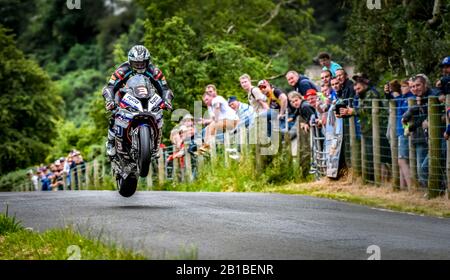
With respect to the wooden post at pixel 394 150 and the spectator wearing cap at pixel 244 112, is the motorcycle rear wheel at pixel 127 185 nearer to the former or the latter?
the wooden post at pixel 394 150

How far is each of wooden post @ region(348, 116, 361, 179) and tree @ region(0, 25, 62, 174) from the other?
4222 cm

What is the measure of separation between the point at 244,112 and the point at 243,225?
36.1 feet

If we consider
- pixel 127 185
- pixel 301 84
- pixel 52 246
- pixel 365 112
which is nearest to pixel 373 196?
pixel 365 112

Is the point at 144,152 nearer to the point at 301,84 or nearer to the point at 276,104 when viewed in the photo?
the point at 301,84

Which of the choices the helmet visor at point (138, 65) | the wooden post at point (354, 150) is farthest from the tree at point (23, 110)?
the helmet visor at point (138, 65)

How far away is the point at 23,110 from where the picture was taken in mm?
61281

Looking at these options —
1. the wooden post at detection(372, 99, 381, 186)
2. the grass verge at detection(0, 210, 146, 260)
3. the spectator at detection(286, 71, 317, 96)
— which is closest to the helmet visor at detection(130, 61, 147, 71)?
the grass verge at detection(0, 210, 146, 260)

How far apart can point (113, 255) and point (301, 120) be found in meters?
11.8

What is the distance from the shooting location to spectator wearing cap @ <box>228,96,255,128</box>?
72.4 ft

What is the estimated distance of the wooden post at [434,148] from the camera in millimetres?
15930

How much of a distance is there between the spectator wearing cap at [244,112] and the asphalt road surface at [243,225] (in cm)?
487

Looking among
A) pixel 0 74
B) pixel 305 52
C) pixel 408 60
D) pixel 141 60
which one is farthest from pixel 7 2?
pixel 141 60

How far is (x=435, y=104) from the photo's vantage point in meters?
15.8
